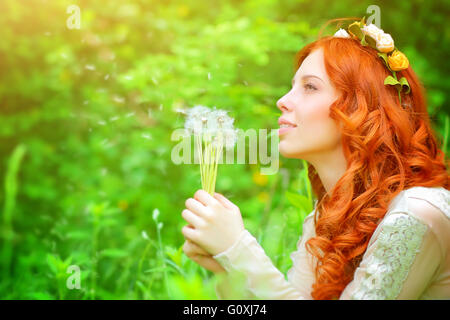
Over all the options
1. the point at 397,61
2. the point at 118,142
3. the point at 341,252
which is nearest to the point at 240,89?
the point at 118,142

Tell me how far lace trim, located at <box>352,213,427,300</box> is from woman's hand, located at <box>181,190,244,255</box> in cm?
33

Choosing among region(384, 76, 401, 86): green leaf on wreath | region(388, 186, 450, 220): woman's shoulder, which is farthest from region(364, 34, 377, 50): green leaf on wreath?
region(388, 186, 450, 220): woman's shoulder

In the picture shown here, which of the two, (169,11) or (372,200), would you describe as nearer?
(372,200)

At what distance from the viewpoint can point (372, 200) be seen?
4.41 feet

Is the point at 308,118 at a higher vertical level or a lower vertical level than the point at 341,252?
higher

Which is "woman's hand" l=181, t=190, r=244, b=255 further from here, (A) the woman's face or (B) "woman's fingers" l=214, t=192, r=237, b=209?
(A) the woman's face

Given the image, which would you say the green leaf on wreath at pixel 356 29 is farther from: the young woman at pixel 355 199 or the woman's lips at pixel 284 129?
the woman's lips at pixel 284 129

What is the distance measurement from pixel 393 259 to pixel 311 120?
470mm

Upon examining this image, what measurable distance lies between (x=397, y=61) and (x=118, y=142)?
8.83ft

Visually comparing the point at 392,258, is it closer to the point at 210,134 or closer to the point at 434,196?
the point at 434,196

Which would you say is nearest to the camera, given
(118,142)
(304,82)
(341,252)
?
(341,252)

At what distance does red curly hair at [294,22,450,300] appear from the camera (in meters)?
1.30

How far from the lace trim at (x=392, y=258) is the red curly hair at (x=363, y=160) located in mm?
145
